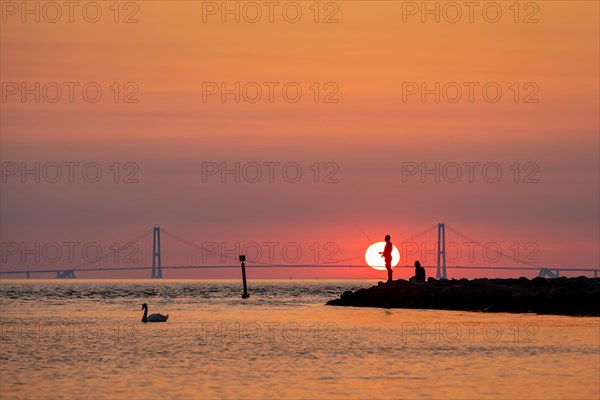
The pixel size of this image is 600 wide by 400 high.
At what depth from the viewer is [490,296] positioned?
42.2 m

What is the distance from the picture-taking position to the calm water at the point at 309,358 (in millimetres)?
18812

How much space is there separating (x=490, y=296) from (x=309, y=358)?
64.3ft

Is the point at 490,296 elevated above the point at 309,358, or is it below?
above

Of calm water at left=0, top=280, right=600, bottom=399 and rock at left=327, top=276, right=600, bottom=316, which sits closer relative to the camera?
calm water at left=0, top=280, right=600, bottom=399

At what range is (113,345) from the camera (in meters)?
27.5

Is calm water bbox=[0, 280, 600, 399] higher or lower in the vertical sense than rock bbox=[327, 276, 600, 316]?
lower

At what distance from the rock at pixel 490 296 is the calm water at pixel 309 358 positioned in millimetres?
2379

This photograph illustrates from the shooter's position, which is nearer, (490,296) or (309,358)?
(309,358)

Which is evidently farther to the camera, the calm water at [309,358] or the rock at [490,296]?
the rock at [490,296]

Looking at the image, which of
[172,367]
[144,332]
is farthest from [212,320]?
[172,367]

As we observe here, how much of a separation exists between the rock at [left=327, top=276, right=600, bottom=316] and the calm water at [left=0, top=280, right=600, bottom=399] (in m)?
2.38

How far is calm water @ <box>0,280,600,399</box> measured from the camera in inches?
741

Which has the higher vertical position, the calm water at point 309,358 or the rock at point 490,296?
the rock at point 490,296

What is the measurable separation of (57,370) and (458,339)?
10.9 meters
